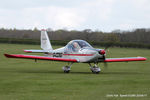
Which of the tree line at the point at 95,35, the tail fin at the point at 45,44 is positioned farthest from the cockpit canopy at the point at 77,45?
the tree line at the point at 95,35

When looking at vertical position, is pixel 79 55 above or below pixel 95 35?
above

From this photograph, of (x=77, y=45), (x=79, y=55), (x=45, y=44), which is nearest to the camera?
(x=79, y=55)

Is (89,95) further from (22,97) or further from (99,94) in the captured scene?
(22,97)

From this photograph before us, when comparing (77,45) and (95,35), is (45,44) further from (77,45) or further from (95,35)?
(95,35)

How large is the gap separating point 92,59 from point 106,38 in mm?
62718

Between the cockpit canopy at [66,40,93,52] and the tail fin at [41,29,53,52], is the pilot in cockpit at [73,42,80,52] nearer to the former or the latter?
the cockpit canopy at [66,40,93,52]

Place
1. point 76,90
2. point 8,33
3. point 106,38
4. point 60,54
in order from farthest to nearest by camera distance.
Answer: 1. point 8,33
2. point 106,38
3. point 60,54
4. point 76,90

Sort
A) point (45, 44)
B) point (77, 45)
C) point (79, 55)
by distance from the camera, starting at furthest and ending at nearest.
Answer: point (45, 44)
point (77, 45)
point (79, 55)

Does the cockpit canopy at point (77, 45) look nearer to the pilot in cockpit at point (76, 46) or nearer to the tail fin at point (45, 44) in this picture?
the pilot in cockpit at point (76, 46)

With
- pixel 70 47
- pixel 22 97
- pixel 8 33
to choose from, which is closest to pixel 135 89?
pixel 22 97

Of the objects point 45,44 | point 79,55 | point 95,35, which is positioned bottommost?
point 95,35

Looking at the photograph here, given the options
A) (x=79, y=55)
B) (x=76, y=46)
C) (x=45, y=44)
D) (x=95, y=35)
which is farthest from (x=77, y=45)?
(x=95, y=35)

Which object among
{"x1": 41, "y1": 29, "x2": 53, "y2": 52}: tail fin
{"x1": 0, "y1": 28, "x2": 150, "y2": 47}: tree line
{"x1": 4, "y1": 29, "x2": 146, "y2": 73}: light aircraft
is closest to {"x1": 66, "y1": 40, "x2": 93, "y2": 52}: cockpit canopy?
{"x1": 4, "y1": 29, "x2": 146, "y2": 73}: light aircraft

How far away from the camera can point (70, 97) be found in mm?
10945
